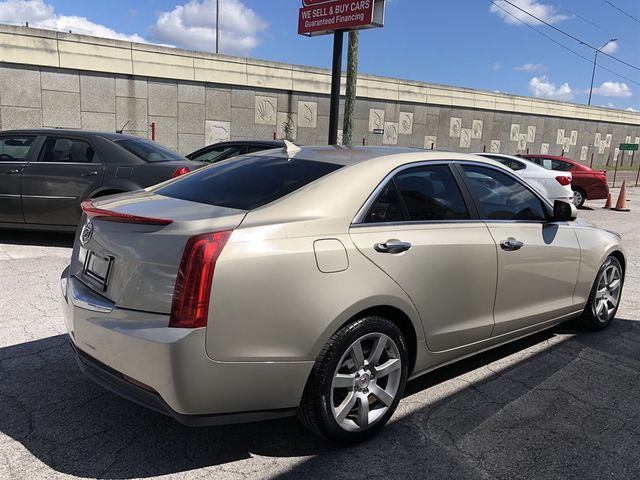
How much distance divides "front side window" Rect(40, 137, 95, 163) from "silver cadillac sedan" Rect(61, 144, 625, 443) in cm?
408

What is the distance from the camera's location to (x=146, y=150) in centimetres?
746

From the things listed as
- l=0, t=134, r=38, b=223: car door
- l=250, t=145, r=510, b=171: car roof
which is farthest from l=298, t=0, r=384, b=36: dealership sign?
l=250, t=145, r=510, b=171: car roof

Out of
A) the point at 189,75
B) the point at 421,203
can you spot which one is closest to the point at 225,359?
the point at 421,203

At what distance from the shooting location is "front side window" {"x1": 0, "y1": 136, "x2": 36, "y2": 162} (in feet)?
23.3

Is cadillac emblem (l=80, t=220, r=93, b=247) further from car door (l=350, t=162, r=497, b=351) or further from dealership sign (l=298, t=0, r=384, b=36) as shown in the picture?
dealership sign (l=298, t=0, r=384, b=36)

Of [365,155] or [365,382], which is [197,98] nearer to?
[365,155]

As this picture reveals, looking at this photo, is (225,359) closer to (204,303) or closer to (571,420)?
(204,303)

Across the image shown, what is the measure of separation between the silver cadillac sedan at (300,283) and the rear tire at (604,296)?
45.6 inches

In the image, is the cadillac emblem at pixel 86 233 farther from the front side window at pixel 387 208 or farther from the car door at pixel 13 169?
the car door at pixel 13 169

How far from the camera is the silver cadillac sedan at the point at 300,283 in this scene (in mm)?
2396

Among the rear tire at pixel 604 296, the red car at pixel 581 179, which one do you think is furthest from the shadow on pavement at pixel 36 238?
the red car at pixel 581 179

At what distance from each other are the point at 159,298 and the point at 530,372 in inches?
108

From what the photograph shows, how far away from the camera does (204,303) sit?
2348mm

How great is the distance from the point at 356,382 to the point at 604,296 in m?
3.03
